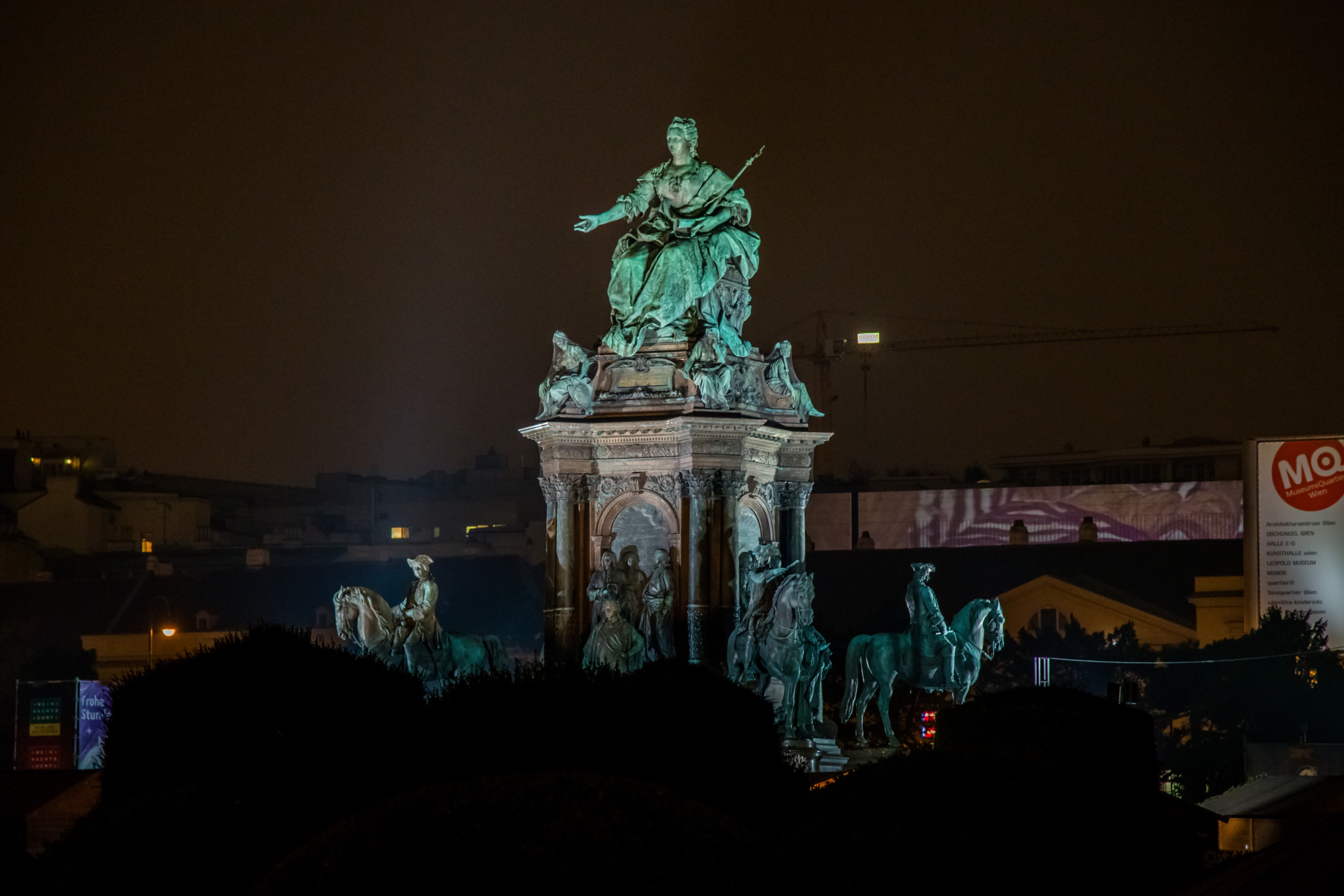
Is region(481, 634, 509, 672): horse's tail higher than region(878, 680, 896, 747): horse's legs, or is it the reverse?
region(481, 634, 509, 672): horse's tail

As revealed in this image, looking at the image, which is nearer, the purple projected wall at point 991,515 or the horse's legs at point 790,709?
the horse's legs at point 790,709

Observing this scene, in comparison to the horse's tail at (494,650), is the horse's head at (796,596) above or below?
above

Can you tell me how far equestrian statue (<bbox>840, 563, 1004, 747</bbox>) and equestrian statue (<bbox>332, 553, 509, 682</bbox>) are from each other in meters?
5.60

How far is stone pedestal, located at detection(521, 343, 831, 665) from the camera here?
33031 millimetres

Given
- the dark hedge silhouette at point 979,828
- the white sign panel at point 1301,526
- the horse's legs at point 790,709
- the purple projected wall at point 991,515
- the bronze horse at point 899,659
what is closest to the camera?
the dark hedge silhouette at point 979,828

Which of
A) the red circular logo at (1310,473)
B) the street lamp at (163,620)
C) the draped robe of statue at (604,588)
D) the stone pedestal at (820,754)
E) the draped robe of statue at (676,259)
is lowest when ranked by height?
the stone pedestal at (820,754)

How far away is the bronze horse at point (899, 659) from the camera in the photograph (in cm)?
3180

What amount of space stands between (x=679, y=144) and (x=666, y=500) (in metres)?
5.67

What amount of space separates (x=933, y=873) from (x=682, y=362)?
1993 centimetres


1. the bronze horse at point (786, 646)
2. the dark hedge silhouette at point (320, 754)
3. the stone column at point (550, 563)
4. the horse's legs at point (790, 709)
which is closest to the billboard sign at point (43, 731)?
the stone column at point (550, 563)

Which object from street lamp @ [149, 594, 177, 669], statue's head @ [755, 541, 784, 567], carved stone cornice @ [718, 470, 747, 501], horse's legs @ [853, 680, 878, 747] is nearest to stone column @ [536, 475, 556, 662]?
carved stone cornice @ [718, 470, 747, 501]

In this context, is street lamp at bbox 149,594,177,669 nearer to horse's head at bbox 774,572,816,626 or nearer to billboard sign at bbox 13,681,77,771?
billboard sign at bbox 13,681,77,771

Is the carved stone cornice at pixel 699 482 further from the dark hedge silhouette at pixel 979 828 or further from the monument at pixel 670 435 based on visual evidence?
the dark hedge silhouette at pixel 979 828

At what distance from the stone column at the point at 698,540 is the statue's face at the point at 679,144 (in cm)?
524
